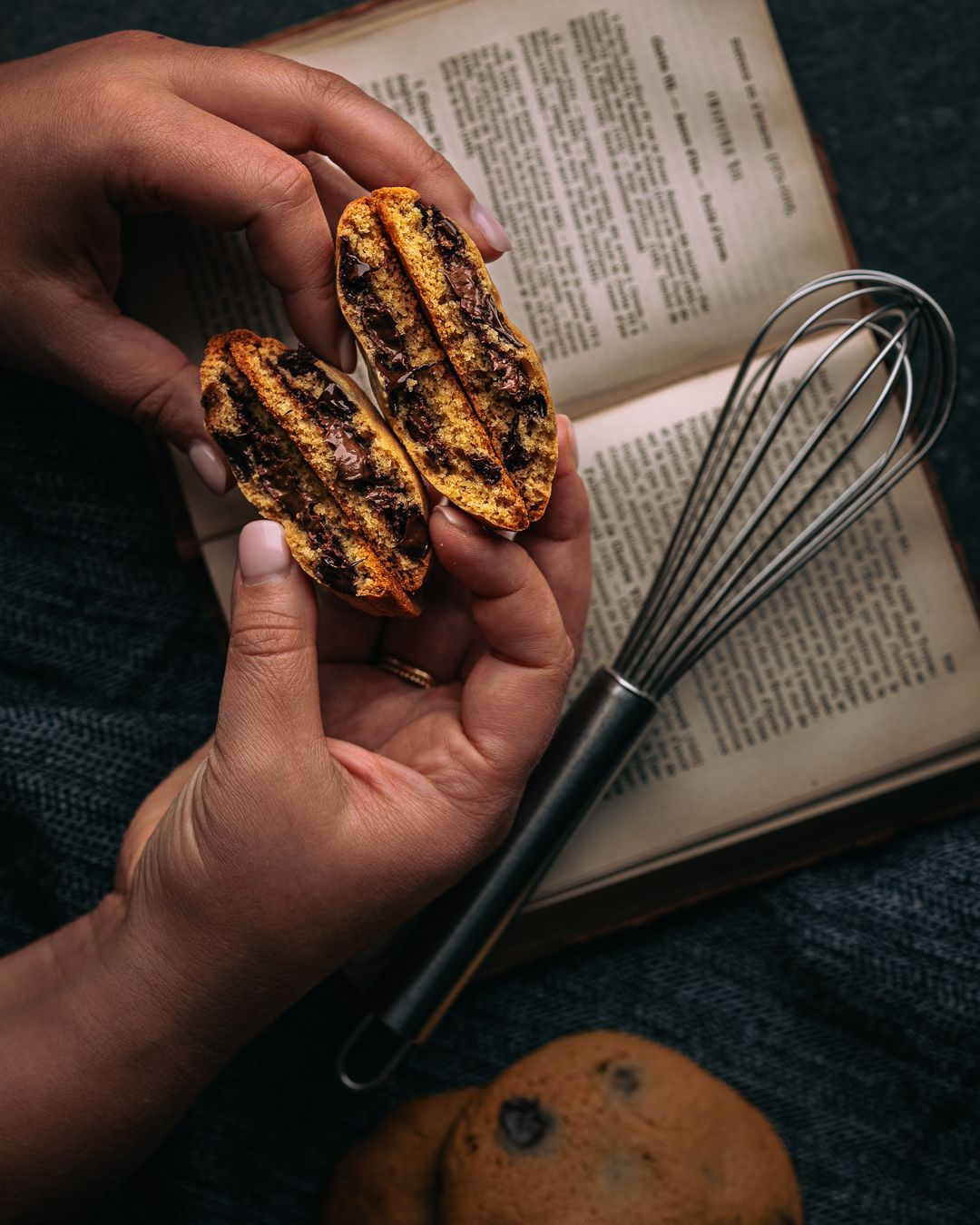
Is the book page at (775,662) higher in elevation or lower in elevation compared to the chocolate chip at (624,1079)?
higher

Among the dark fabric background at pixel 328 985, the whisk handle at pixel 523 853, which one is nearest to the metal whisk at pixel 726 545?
the whisk handle at pixel 523 853

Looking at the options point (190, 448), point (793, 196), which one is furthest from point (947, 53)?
point (190, 448)

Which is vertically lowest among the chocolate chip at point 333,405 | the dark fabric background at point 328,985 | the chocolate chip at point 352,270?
the dark fabric background at point 328,985

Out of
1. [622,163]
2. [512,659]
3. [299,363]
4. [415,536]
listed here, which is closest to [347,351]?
[299,363]

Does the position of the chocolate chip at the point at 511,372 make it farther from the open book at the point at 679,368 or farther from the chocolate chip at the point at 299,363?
the open book at the point at 679,368

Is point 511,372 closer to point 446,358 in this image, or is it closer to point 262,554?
point 446,358

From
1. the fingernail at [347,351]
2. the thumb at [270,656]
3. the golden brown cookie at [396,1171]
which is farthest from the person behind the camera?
the golden brown cookie at [396,1171]

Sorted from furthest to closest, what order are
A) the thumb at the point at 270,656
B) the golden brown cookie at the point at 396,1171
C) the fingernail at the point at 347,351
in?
the golden brown cookie at the point at 396,1171, the fingernail at the point at 347,351, the thumb at the point at 270,656
